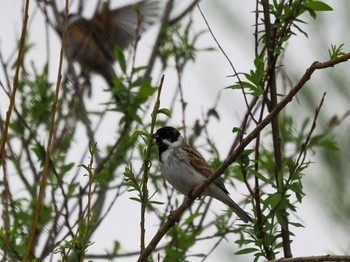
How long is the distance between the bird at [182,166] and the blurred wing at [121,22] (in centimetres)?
278

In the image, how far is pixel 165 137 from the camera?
5.30 m

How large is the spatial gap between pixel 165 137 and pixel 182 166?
0.22 m

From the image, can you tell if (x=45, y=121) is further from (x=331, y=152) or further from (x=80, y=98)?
(x=331, y=152)

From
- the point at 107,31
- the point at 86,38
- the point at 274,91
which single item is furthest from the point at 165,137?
the point at 107,31

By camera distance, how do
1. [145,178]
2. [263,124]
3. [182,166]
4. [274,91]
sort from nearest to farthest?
[263,124], [145,178], [274,91], [182,166]

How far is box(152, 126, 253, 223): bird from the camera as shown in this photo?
5.00m

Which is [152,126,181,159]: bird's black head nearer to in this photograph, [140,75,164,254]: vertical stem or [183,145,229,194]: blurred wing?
[183,145,229,194]: blurred wing

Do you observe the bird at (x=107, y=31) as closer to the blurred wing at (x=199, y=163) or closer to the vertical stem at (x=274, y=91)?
the blurred wing at (x=199, y=163)

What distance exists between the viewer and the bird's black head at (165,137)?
208 inches

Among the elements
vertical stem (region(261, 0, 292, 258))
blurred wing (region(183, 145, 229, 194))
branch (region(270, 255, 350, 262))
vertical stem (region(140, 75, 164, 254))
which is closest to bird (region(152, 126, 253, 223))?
blurred wing (region(183, 145, 229, 194))

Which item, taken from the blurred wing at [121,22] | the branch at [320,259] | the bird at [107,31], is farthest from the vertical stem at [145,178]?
the blurred wing at [121,22]

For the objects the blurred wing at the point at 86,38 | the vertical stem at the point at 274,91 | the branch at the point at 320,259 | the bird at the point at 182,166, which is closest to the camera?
the branch at the point at 320,259

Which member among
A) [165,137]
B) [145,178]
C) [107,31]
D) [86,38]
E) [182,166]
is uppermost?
[107,31]

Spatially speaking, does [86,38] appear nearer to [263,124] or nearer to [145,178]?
[145,178]
